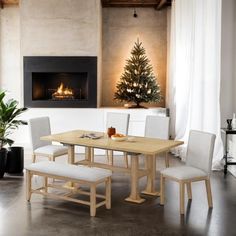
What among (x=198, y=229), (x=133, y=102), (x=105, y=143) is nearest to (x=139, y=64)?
(x=133, y=102)

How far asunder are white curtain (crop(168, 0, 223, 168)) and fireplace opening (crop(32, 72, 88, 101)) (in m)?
2.05

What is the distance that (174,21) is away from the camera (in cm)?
846

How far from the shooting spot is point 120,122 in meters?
6.80

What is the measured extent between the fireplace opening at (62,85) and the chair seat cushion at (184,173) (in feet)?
14.3

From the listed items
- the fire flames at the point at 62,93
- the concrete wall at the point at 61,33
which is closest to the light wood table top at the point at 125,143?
the concrete wall at the point at 61,33

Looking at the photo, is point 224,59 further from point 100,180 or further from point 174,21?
point 100,180

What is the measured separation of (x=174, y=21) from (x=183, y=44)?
893mm

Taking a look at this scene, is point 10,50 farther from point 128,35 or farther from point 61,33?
point 128,35

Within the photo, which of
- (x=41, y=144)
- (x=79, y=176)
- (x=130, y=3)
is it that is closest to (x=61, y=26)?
(x=130, y=3)

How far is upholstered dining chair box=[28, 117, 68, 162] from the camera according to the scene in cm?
601

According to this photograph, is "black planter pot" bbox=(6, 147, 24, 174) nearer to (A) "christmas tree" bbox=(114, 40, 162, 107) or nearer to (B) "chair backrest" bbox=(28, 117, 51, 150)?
(B) "chair backrest" bbox=(28, 117, 51, 150)

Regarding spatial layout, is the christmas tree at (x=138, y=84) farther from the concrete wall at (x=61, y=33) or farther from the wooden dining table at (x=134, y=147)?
the wooden dining table at (x=134, y=147)

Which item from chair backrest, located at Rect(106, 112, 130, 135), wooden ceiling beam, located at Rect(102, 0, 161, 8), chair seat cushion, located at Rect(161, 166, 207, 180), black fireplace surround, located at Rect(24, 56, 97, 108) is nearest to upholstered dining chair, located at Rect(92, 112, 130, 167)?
chair backrest, located at Rect(106, 112, 130, 135)

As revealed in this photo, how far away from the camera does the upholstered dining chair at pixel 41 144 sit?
601cm
